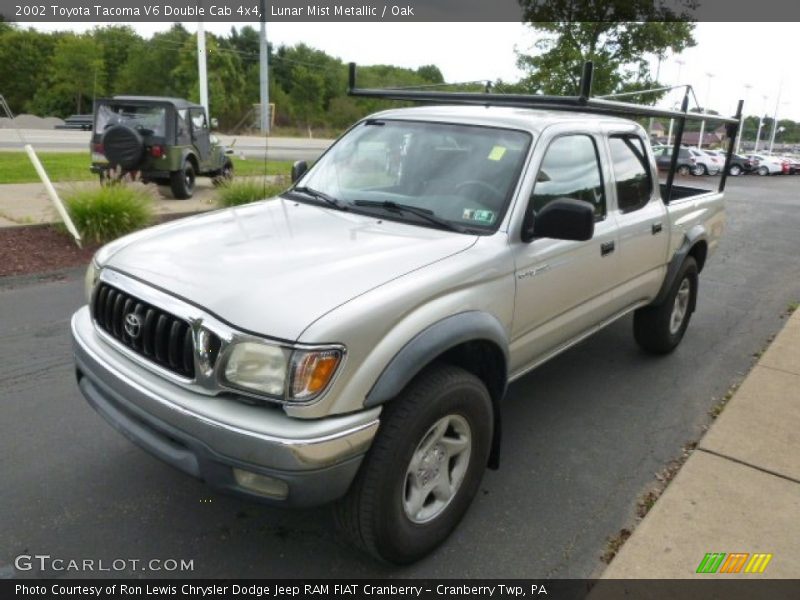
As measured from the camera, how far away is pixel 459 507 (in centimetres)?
284

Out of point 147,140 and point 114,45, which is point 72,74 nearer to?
point 114,45

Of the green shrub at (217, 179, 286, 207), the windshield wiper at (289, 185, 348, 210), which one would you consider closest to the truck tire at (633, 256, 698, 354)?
the windshield wiper at (289, 185, 348, 210)

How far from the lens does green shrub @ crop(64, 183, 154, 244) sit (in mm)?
7953

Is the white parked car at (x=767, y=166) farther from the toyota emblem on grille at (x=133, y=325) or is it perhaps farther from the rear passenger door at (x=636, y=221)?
the toyota emblem on grille at (x=133, y=325)

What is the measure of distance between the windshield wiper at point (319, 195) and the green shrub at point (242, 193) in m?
6.26

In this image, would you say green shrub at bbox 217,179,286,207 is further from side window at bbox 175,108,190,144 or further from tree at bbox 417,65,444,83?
tree at bbox 417,65,444,83

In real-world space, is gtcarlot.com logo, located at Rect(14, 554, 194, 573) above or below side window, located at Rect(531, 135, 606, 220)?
below

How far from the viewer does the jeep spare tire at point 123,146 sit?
36.6ft

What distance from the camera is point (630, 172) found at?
4.20 m

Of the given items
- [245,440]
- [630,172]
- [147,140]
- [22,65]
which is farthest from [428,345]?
[22,65]

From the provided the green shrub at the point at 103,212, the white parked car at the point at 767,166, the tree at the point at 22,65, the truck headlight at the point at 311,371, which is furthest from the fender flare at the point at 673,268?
Answer: the tree at the point at 22,65

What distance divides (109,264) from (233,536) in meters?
1.32

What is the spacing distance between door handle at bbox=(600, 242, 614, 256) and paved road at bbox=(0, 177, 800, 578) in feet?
3.66

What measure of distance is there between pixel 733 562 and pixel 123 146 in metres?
11.3
